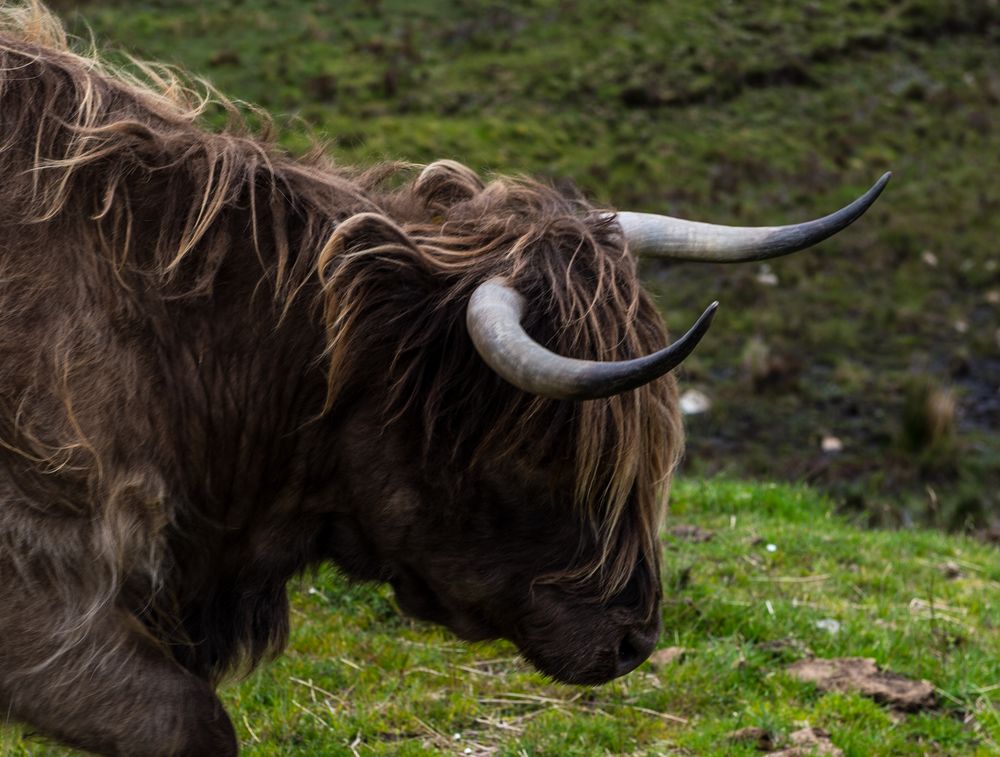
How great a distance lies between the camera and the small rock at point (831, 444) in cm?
971

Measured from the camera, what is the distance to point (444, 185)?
3.54 meters

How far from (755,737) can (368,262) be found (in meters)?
1.96

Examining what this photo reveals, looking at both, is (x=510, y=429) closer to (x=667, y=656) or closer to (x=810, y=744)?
(x=810, y=744)

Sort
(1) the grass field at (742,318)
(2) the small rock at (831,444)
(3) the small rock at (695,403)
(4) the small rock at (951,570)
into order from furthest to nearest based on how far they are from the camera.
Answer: (3) the small rock at (695,403)
(2) the small rock at (831,444)
(4) the small rock at (951,570)
(1) the grass field at (742,318)

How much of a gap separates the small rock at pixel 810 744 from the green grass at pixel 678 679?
0.03 m

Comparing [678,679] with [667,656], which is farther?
[667,656]

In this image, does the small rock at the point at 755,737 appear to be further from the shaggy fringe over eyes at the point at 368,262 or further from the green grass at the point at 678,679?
the shaggy fringe over eyes at the point at 368,262

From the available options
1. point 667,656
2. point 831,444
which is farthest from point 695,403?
point 667,656

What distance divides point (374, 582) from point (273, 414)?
1.80 ft

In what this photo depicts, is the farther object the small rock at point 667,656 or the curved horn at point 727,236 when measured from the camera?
the small rock at point 667,656

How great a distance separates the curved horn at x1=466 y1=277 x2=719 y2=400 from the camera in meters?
2.54

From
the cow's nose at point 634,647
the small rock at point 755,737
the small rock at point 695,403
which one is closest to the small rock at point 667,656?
the small rock at point 755,737

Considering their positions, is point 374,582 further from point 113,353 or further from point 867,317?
point 867,317

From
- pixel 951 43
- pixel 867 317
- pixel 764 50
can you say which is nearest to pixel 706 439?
pixel 867 317
